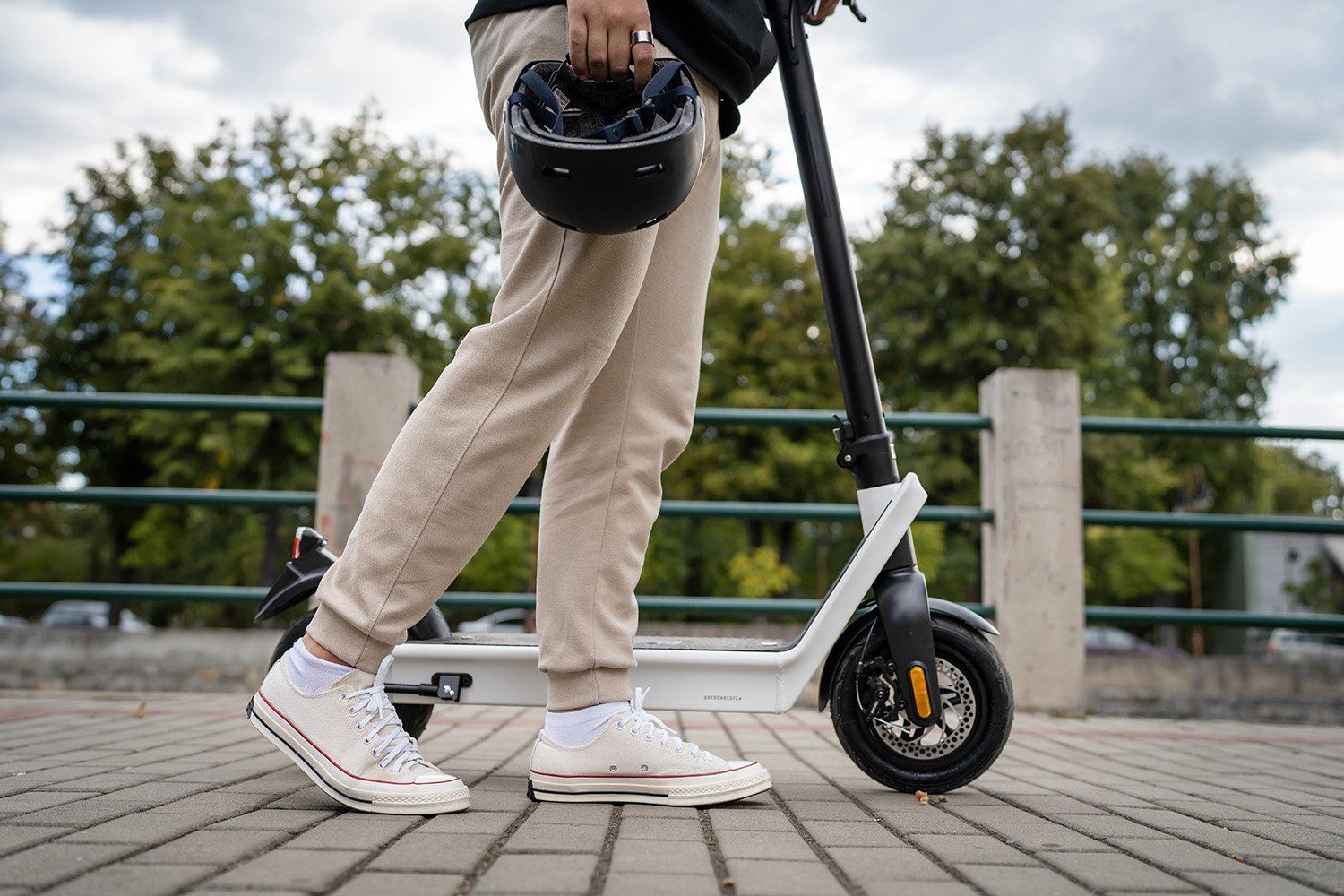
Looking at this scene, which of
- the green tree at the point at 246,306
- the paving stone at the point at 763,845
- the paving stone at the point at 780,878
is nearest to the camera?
the paving stone at the point at 780,878

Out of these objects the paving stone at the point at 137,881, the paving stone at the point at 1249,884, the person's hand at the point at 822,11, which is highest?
the person's hand at the point at 822,11

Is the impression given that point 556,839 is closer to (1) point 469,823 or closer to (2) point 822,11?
(1) point 469,823

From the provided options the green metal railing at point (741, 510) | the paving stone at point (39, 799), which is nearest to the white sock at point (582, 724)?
the paving stone at point (39, 799)

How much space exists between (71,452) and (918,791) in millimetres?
19263

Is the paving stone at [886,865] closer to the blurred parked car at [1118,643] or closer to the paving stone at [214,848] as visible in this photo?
the paving stone at [214,848]

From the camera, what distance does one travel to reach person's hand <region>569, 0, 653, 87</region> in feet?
5.75

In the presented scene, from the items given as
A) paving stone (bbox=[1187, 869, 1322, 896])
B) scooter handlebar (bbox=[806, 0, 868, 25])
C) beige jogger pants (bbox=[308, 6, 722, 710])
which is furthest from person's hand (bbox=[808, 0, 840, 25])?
paving stone (bbox=[1187, 869, 1322, 896])

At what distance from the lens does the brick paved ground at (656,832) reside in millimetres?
1445

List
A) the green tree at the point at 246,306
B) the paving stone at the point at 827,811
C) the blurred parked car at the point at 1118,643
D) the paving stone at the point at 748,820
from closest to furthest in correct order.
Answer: the paving stone at the point at 748,820 → the paving stone at the point at 827,811 → the green tree at the point at 246,306 → the blurred parked car at the point at 1118,643

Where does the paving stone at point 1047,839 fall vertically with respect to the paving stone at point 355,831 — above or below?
below

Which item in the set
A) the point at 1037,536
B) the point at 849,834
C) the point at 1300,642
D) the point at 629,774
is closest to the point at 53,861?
the point at 629,774

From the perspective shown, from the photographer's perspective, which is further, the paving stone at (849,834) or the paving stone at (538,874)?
the paving stone at (849,834)

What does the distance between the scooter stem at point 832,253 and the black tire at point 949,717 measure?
0.40 m

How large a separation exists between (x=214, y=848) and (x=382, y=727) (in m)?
0.40
